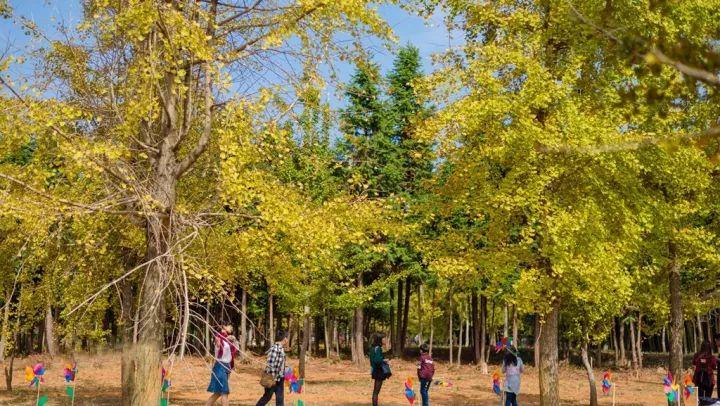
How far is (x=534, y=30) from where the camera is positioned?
46.3 feet

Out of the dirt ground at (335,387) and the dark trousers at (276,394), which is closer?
the dark trousers at (276,394)

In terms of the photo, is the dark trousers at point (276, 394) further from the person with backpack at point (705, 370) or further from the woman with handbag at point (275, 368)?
the person with backpack at point (705, 370)

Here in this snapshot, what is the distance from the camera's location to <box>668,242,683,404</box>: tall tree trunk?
52.5 feet

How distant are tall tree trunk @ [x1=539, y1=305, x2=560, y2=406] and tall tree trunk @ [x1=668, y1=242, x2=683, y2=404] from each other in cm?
398

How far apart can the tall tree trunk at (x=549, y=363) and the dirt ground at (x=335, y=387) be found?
500 cm

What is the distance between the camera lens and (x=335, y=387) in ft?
75.4

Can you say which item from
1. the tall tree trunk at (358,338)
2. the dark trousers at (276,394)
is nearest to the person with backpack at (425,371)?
the dark trousers at (276,394)

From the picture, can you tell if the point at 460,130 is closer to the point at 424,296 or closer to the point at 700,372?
the point at 700,372

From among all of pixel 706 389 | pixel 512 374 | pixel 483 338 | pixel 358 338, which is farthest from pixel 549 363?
pixel 483 338

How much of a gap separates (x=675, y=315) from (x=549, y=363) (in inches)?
168

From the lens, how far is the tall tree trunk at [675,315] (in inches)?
631

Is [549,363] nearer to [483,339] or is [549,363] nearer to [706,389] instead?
[706,389]

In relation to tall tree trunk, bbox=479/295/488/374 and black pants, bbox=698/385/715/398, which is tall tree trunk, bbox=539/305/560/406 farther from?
tall tree trunk, bbox=479/295/488/374

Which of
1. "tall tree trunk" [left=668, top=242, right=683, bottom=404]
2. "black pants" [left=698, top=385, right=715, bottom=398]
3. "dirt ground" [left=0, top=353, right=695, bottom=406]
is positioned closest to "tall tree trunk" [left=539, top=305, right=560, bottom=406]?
"black pants" [left=698, top=385, right=715, bottom=398]
